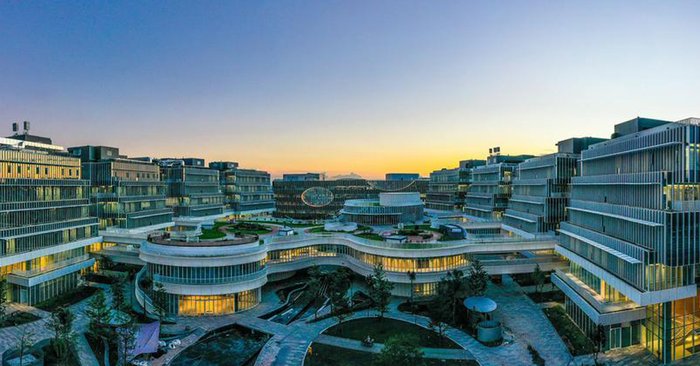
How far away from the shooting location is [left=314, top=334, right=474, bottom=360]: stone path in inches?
1634

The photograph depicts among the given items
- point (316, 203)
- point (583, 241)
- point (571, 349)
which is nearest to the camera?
point (571, 349)

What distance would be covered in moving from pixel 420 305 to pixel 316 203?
8750 centimetres

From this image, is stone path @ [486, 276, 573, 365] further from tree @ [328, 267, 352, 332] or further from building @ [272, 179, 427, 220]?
building @ [272, 179, 427, 220]

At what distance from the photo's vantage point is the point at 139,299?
56.3m

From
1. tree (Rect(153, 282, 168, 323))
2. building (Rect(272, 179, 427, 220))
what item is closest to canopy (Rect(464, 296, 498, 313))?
tree (Rect(153, 282, 168, 323))

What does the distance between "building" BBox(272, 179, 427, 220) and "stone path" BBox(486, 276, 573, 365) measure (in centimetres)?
8453

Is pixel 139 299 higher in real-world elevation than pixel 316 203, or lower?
lower

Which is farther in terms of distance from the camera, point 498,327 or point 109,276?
point 109,276

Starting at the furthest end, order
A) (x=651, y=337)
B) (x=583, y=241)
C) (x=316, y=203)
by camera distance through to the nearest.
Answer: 1. (x=316, y=203)
2. (x=583, y=241)
3. (x=651, y=337)

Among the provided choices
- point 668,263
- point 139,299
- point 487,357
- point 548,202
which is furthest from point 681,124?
point 139,299

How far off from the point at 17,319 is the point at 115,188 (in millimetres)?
35574

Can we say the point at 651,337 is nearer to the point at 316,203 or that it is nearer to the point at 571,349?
the point at 571,349

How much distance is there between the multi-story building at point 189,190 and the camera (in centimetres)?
10525

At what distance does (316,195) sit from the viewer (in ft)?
463
